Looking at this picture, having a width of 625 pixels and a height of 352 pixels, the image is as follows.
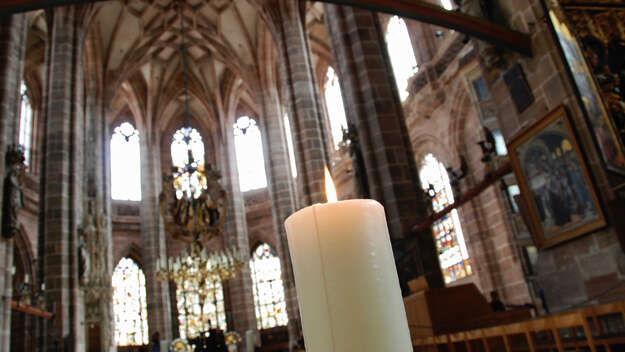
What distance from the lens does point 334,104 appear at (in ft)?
67.7

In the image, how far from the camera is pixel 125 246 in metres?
21.8

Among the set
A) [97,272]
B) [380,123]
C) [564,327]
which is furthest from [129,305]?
[564,327]

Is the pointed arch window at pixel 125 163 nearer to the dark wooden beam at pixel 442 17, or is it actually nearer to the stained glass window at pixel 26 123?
the stained glass window at pixel 26 123

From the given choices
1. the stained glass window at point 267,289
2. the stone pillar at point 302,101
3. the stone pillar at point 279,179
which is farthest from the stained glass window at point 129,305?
the stone pillar at point 302,101

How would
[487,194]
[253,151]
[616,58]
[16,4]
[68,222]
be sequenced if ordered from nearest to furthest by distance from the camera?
[16,4] → [616,58] → [68,222] → [487,194] → [253,151]

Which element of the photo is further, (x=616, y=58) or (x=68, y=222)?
(x=68, y=222)

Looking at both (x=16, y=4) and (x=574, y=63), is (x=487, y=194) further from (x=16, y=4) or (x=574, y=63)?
(x=16, y=4)

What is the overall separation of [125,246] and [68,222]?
1069 centimetres

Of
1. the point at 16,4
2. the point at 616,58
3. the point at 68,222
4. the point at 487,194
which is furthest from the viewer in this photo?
the point at 487,194

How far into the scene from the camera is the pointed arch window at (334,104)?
20.3 metres

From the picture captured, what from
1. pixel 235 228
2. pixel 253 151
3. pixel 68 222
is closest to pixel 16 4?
pixel 68 222

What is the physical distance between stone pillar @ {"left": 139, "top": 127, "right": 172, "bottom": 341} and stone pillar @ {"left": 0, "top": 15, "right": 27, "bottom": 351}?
406 inches

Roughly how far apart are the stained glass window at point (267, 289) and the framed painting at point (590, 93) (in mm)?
17905

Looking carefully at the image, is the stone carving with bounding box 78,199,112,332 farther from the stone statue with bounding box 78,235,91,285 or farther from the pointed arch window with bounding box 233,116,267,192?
the pointed arch window with bounding box 233,116,267,192
